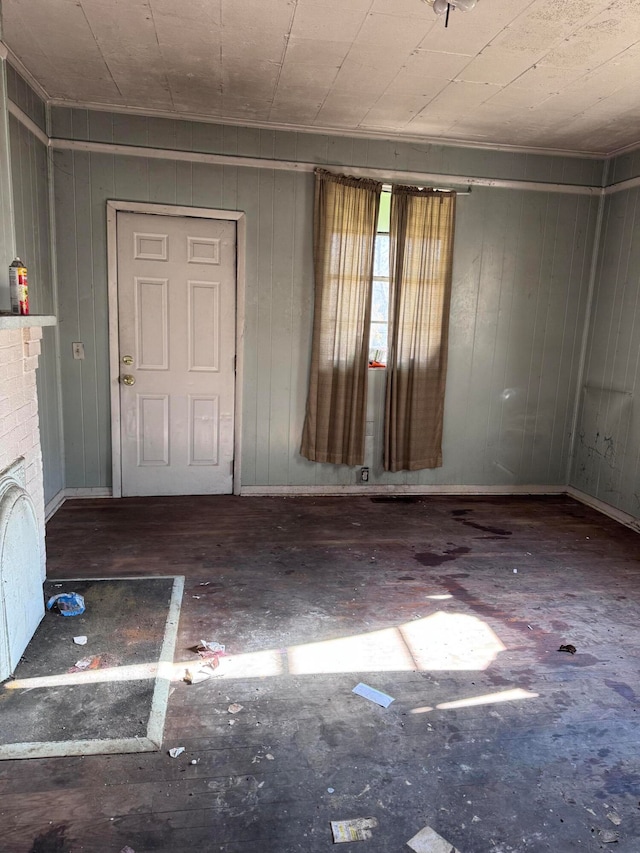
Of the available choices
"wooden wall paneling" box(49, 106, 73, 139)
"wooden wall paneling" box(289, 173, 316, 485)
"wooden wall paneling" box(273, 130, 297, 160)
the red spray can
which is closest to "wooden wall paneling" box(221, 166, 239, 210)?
"wooden wall paneling" box(273, 130, 297, 160)

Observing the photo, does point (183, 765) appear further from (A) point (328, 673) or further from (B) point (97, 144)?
(B) point (97, 144)

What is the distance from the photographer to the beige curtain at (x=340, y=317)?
4492mm

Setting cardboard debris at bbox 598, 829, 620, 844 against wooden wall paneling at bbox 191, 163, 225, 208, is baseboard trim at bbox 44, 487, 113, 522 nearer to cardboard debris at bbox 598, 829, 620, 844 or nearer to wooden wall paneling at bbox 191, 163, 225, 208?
wooden wall paneling at bbox 191, 163, 225, 208

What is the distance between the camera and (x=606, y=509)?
15.8ft

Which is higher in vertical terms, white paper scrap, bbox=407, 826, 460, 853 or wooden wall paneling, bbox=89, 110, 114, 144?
wooden wall paneling, bbox=89, 110, 114, 144

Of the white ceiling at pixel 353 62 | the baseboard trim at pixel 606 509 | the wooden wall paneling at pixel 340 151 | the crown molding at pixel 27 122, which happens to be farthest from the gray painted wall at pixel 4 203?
the baseboard trim at pixel 606 509

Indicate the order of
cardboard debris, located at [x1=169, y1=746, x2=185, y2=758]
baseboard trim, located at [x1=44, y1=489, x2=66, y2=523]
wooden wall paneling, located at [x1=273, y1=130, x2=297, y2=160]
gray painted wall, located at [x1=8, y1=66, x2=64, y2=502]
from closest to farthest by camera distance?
cardboard debris, located at [x1=169, y1=746, x2=185, y2=758], gray painted wall, located at [x1=8, y1=66, x2=64, y2=502], baseboard trim, located at [x1=44, y1=489, x2=66, y2=523], wooden wall paneling, located at [x1=273, y1=130, x2=297, y2=160]

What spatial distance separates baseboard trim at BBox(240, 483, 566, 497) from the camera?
4.86 metres

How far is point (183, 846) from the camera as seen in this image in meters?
1.65

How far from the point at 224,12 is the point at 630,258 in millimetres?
3505

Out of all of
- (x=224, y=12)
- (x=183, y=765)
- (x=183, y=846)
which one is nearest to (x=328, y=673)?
(x=183, y=765)

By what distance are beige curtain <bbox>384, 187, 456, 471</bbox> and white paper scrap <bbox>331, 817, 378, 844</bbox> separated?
10.8ft

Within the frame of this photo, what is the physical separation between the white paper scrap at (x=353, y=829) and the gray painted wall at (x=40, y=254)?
10.4 ft

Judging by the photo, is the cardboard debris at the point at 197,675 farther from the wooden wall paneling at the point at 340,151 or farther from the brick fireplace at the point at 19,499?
the wooden wall paneling at the point at 340,151
